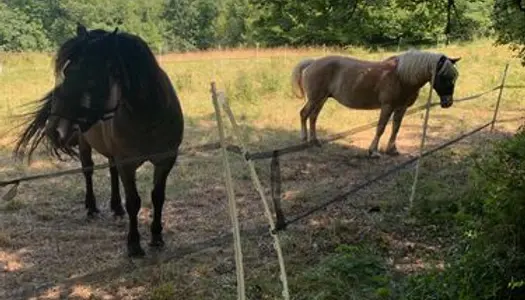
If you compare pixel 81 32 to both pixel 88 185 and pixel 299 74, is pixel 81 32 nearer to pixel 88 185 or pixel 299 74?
pixel 88 185

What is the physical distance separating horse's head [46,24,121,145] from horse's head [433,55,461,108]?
4381 mm

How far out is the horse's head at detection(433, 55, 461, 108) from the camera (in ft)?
22.1

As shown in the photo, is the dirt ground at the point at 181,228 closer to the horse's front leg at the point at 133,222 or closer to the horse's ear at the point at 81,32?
the horse's front leg at the point at 133,222

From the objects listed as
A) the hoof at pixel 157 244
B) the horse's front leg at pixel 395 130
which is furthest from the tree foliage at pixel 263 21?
the hoof at pixel 157 244

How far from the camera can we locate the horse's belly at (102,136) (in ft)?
14.1

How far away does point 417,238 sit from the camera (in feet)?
15.0

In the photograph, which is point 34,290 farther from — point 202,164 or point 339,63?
point 339,63

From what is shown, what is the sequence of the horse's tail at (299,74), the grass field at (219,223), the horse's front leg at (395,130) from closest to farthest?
the grass field at (219,223)
the horse's front leg at (395,130)
the horse's tail at (299,74)

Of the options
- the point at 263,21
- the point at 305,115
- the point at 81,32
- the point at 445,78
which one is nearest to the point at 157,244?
the point at 81,32

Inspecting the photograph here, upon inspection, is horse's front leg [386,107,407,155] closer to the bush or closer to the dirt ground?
the dirt ground

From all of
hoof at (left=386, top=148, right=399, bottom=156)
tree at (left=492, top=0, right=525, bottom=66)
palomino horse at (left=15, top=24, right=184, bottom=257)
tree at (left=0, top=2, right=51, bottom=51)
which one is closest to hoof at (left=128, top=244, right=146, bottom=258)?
palomino horse at (left=15, top=24, right=184, bottom=257)

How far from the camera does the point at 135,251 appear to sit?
432cm

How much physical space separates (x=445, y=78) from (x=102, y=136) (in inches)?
170

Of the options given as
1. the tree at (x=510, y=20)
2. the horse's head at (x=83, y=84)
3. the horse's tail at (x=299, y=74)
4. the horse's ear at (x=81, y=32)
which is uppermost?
the tree at (x=510, y=20)
